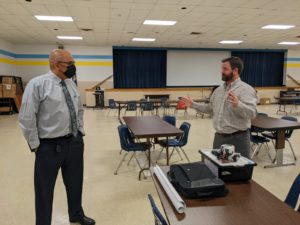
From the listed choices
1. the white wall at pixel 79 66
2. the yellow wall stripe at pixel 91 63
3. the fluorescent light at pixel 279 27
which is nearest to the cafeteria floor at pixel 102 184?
the fluorescent light at pixel 279 27

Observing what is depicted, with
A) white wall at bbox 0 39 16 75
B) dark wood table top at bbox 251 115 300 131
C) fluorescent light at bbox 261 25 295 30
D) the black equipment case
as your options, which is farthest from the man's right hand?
white wall at bbox 0 39 16 75

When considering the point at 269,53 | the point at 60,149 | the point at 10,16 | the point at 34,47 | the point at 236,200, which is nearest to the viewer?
the point at 236,200

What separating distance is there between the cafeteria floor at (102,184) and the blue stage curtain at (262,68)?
9.58 meters

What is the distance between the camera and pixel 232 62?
7.60 feet

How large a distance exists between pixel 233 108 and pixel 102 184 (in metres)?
2.24

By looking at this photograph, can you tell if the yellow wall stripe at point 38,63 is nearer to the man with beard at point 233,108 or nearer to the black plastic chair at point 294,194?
the man with beard at point 233,108

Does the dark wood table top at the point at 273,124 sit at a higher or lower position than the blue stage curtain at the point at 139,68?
lower

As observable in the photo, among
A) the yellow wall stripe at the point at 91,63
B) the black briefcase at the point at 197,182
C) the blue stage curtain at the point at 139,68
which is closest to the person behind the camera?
the black briefcase at the point at 197,182

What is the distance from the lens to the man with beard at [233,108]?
229cm

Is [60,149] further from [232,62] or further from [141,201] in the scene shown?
[232,62]

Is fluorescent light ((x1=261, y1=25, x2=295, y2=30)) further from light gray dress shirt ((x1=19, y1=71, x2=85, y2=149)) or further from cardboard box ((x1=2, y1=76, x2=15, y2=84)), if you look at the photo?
cardboard box ((x1=2, y1=76, x2=15, y2=84))

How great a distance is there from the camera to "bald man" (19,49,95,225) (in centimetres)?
203

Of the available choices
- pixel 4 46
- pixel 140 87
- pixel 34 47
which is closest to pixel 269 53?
pixel 140 87

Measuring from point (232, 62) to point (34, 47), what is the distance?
1239cm
